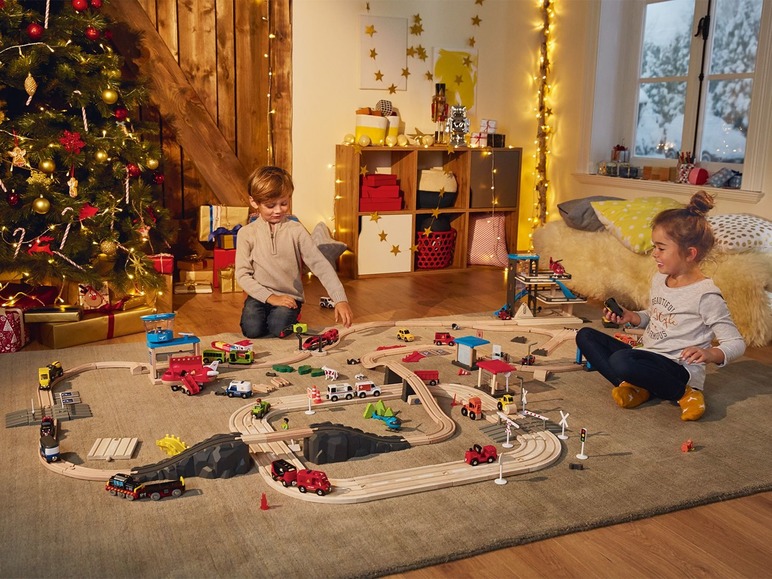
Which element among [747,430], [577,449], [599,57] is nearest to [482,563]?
[577,449]

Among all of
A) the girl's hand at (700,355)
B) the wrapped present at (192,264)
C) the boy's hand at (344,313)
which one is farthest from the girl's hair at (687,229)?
the wrapped present at (192,264)

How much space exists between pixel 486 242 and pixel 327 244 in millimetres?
1324

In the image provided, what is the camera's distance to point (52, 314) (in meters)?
3.59

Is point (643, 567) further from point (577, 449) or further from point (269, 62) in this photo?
point (269, 62)

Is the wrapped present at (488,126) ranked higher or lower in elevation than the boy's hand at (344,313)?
higher

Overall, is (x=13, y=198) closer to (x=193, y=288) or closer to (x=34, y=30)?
(x=34, y=30)

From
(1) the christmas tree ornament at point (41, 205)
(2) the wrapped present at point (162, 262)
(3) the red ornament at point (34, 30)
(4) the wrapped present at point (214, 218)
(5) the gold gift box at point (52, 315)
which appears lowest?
(5) the gold gift box at point (52, 315)

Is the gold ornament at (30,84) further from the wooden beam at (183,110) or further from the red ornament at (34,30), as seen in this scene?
the wooden beam at (183,110)

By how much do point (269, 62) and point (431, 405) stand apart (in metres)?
3.20

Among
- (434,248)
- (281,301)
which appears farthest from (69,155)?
(434,248)

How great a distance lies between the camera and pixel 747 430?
2.69 meters

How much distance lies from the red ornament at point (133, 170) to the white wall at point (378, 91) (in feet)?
4.52

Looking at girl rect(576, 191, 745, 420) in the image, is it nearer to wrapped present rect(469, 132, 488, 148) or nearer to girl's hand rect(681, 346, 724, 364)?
girl's hand rect(681, 346, 724, 364)

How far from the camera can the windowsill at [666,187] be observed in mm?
4469
